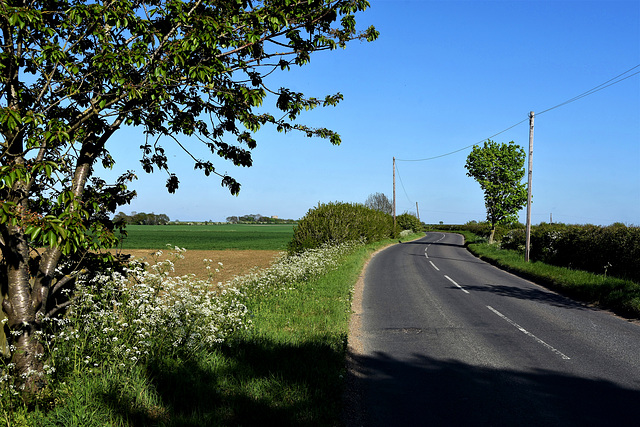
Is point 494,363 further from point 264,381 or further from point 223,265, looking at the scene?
point 223,265

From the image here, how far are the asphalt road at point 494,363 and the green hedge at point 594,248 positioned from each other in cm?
473

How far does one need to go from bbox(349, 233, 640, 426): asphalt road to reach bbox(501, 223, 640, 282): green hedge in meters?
4.73

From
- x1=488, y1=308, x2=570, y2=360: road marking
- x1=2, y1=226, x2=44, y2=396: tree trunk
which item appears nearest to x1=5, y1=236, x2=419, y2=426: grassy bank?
x1=2, y1=226, x2=44, y2=396: tree trunk

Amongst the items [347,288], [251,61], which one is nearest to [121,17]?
[251,61]

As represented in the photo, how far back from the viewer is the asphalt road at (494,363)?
4801 millimetres

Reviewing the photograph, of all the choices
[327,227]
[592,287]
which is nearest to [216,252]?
[327,227]

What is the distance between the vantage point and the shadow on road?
4629 mm

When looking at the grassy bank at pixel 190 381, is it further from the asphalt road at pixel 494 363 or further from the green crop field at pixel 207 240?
the green crop field at pixel 207 240

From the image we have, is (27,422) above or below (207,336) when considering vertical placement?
below

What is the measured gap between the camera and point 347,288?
13.1 metres

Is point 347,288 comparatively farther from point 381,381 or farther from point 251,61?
point 251,61

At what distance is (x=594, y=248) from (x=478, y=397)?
1503 cm

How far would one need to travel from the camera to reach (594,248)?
16781mm

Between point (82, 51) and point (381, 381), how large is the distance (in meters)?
6.48
